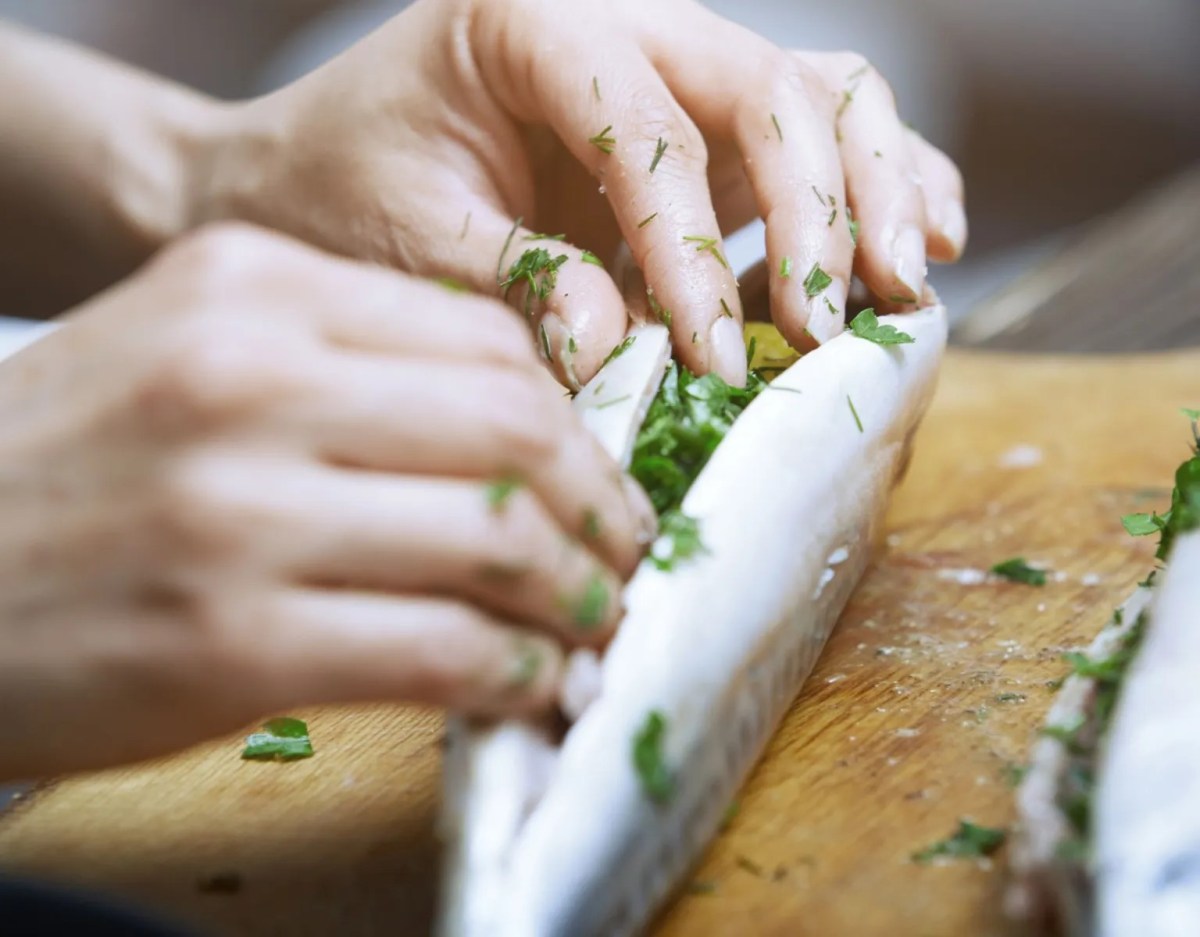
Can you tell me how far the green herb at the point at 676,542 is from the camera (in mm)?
1246

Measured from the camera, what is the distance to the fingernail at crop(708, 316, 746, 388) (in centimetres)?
154

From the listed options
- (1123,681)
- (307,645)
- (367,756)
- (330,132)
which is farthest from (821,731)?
(330,132)

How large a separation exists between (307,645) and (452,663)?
0.40 ft

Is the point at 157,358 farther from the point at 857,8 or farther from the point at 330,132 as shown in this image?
the point at 857,8

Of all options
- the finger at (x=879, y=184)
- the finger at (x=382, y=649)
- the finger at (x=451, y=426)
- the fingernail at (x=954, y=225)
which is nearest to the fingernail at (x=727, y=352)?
the finger at (x=879, y=184)

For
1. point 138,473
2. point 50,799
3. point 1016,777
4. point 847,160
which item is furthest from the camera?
point 847,160

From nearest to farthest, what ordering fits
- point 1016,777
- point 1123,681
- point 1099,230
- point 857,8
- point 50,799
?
point 1123,681, point 1016,777, point 50,799, point 1099,230, point 857,8

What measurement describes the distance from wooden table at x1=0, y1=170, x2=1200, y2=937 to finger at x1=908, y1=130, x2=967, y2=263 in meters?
0.49

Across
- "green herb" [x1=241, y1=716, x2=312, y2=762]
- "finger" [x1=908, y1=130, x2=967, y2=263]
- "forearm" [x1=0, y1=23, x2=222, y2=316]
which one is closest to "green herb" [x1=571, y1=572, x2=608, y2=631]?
"green herb" [x1=241, y1=716, x2=312, y2=762]

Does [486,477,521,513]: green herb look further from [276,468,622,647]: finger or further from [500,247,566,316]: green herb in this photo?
[500,247,566,316]: green herb

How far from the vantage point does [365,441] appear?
0.97 m

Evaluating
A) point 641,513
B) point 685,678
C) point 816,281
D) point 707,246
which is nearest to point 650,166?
point 707,246

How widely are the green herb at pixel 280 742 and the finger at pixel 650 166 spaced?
2.30 feet

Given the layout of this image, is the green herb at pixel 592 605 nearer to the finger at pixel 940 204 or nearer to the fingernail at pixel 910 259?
the fingernail at pixel 910 259
